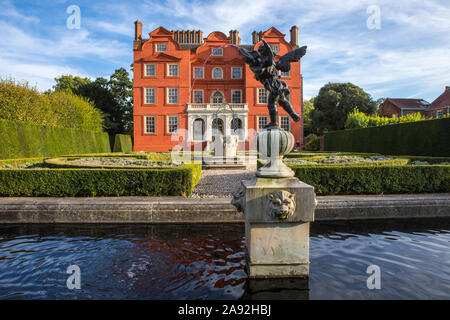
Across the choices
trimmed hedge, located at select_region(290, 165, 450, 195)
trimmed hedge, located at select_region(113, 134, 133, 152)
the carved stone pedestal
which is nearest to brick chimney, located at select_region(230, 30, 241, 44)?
trimmed hedge, located at select_region(113, 134, 133, 152)

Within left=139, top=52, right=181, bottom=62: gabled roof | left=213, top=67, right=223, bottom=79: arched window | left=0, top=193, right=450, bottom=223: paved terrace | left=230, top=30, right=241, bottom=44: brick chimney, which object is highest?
left=230, top=30, right=241, bottom=44: brick chimney

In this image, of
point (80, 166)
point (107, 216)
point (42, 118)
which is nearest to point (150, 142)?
point (42, 118)

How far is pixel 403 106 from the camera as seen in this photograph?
39719mm

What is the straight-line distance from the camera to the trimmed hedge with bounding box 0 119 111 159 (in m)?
12.8

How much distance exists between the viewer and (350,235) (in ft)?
15.5

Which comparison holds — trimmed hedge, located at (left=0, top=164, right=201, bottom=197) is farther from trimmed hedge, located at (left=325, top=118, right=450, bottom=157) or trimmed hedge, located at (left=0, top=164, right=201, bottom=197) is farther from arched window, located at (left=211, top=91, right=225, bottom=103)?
arched window, located at (left=211, top=91, right=225, bottom=103)

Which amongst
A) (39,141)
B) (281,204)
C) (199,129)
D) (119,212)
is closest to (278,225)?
(281,204)

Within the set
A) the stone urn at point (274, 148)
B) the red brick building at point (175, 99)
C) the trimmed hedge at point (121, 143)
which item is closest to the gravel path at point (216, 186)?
the stone urn at point (274, 148)

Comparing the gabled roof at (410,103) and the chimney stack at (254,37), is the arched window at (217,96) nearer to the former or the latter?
the chimney stack at (254,37)

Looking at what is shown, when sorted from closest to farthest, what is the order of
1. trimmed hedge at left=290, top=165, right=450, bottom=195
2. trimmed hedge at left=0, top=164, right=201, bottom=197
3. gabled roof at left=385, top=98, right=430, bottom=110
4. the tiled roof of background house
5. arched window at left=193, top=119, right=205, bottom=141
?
trimmed hedge at left=0, top=164, right=201, bottom=197, trimmed hedge at left=290, top=165, right=450, bottom=195, arched window at left=193, top=119, right=205, bottom=141, gabled roof at left=385, top=98, right=430, bottom=110, the tiled roof of background house

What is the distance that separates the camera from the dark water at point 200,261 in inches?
114

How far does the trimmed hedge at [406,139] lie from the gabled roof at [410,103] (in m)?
25.7
